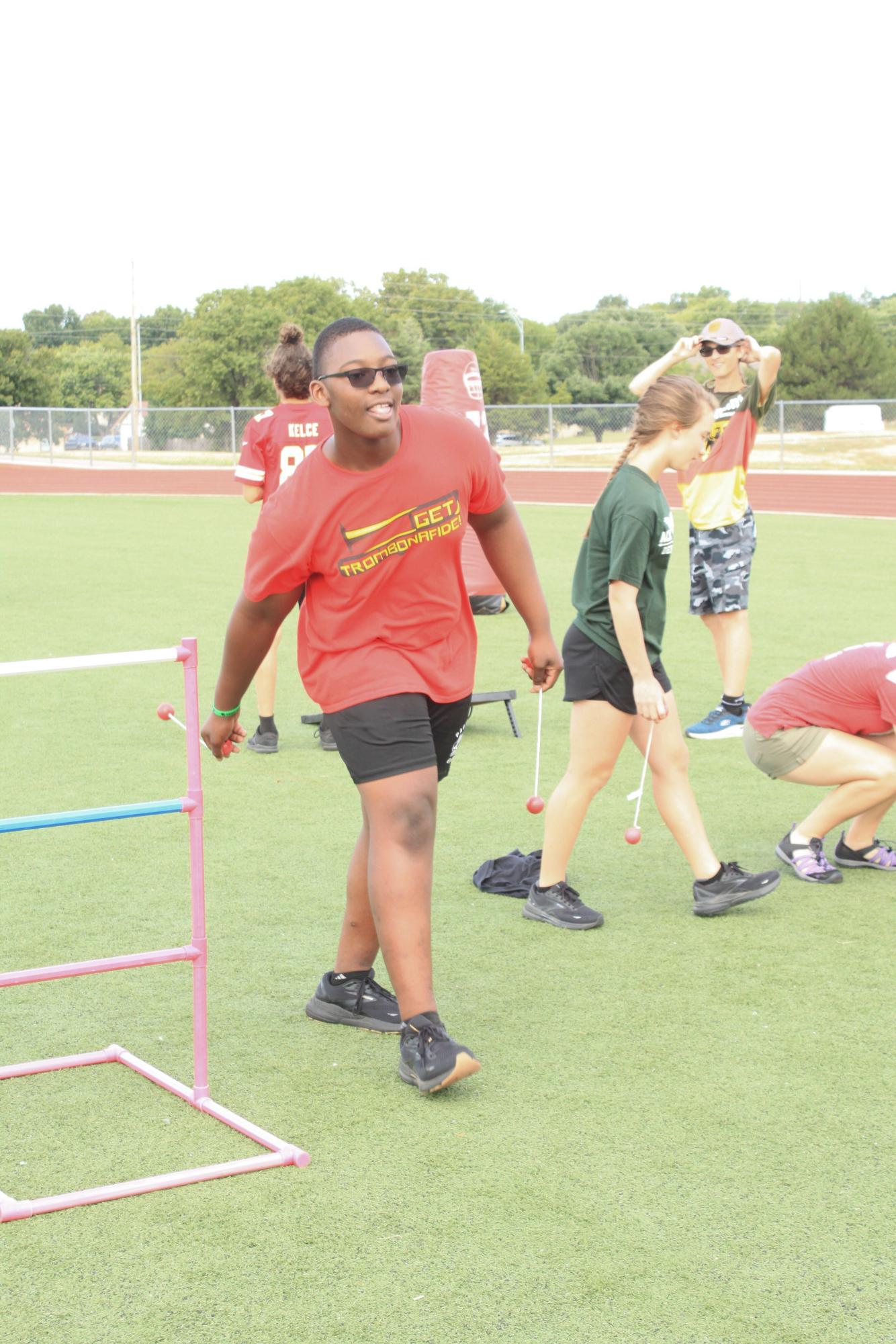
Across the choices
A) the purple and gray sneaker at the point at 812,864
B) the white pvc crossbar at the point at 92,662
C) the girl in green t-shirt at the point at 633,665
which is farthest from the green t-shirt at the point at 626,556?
the white pvc crossbar at the point at 92,662

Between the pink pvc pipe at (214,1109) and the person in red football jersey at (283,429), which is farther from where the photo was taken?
the person in red football jersey at (283,429)

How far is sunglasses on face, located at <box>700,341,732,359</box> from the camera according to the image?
309 inches

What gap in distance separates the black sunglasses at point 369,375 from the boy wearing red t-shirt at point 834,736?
95.7 inches

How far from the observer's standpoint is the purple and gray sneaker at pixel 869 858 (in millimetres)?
5781

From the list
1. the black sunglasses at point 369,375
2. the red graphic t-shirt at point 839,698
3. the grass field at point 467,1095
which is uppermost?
the black sunglasses at point 369,375

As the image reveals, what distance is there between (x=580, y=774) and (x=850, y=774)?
43.2 inches

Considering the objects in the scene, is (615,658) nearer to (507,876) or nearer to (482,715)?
(507,876)

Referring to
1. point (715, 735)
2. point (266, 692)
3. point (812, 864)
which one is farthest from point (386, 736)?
point (715, 735)

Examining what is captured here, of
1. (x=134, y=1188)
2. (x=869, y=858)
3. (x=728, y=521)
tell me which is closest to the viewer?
(x=134, y=1188)

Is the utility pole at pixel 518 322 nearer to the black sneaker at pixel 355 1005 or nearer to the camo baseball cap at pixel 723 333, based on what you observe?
the camo baseball cap at pixel 723 333

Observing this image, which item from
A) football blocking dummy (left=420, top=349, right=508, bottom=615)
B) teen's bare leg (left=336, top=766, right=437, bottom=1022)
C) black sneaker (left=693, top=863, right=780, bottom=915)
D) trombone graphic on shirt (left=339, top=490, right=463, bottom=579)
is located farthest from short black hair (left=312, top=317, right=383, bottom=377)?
football blocking dummy (left=420, top=349, right=508, bottom=615)

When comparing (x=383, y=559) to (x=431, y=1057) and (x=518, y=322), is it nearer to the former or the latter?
(x=431, y=1057)

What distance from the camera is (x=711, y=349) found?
7.93 meters

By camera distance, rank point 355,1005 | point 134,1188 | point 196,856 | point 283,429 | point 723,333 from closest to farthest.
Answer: point 134,1188
point 196,856
point 355,1005
point 283,429
point 723,333
